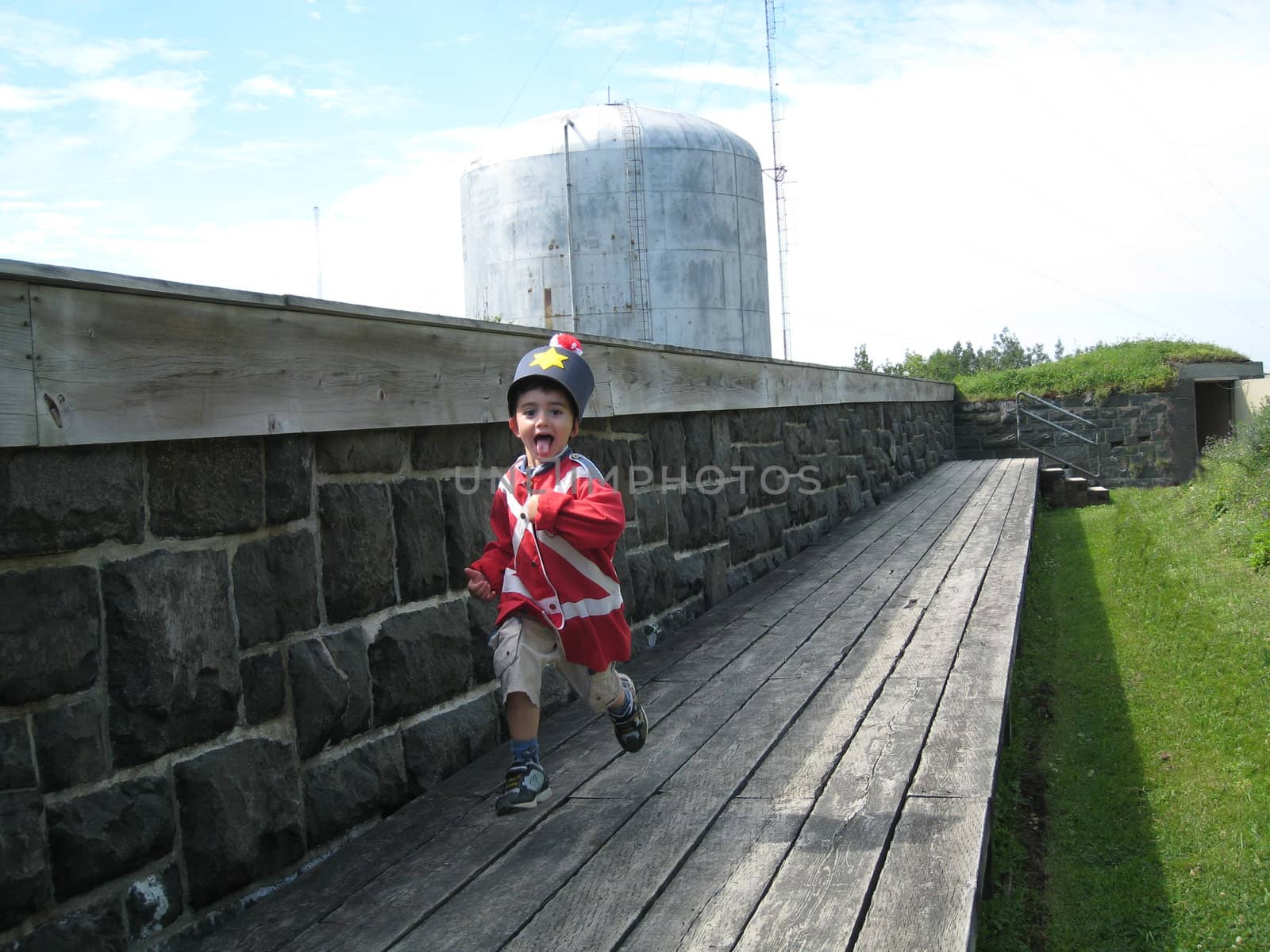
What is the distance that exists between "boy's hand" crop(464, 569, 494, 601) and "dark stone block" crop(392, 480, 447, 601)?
166mm

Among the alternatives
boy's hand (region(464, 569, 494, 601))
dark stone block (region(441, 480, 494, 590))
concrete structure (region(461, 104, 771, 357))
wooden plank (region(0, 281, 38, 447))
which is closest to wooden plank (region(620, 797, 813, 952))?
boy's hand (region(464, 569, 494, 601))

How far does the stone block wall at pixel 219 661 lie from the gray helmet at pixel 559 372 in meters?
0.35

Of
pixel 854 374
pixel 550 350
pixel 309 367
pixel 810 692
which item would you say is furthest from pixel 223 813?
pixel 854 374

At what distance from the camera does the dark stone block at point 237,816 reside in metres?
2.15

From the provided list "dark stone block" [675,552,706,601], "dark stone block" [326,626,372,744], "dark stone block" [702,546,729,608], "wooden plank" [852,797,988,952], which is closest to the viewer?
"wooden plank" [852,797,988,952]

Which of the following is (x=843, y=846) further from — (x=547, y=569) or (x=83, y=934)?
(x=83, y=934)

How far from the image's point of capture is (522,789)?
2.71 m

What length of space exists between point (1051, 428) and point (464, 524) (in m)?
17.1

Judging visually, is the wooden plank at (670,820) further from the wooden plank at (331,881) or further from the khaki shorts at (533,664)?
the wooden plank at (331,881)

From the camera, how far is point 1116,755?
4.15 m

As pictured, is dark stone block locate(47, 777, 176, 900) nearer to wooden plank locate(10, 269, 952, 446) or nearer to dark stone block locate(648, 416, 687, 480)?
wooden plank locate(10, 269, 952, 446)

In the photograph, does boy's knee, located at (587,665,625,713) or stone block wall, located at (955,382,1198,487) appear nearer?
boy's knee, located at (587,665,625,713)

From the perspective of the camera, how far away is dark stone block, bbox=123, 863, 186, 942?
2008mm

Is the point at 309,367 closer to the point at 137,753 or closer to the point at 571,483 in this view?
the point at 571,483
